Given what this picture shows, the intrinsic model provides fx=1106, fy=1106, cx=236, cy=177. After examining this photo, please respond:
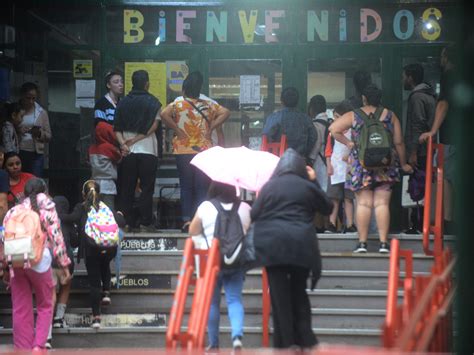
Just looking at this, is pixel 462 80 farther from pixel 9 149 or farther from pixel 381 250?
pixel 9 149

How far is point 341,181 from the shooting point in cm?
1172

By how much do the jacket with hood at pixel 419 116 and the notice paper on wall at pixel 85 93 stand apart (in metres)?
3.89

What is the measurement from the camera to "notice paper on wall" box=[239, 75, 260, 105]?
43.7 feet

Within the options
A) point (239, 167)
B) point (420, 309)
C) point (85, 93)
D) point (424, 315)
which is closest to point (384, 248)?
point (239, 167)

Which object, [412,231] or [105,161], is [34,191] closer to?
[105,161]

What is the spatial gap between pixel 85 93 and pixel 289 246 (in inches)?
236

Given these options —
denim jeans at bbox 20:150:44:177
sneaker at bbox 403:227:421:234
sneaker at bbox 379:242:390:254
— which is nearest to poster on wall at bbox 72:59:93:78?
denim jeans at bbox 20:150:44:177

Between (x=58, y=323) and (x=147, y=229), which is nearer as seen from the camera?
(x=58, y=323)

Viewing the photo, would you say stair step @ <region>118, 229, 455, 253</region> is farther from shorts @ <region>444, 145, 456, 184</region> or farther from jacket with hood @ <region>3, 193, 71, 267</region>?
jacket with hood @ <region>3, 193, 71, 267</region>

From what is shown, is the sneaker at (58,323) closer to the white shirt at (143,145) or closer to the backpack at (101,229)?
the backpack at (101,229)

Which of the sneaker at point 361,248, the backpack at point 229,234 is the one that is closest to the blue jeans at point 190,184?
the sneaker at point 361,248

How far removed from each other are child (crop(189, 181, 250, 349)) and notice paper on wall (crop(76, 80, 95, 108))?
184 inches

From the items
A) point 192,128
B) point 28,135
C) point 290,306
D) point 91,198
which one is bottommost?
point 290,306

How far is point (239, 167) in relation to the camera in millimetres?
9109
